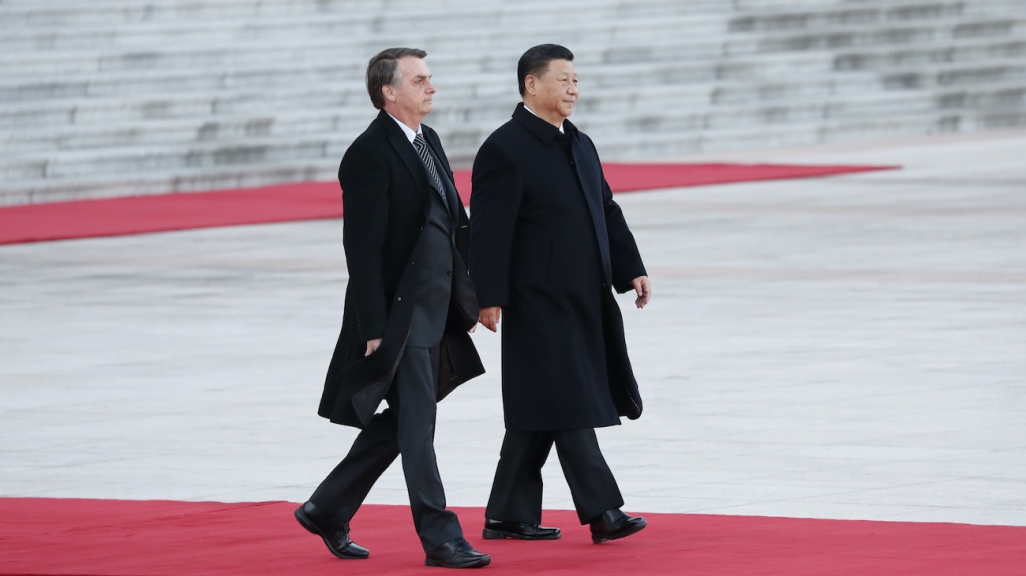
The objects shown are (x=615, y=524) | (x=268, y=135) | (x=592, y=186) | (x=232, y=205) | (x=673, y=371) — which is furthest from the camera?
(x=268, y=135)

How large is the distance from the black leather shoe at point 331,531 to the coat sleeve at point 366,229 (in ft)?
1.81

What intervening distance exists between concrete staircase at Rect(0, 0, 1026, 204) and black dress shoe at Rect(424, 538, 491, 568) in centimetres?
1667

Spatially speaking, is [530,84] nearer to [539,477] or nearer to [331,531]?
[539,477]

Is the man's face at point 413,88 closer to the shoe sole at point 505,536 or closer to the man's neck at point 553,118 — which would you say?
the man's neck at point 553,118

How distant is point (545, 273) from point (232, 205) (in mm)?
15100

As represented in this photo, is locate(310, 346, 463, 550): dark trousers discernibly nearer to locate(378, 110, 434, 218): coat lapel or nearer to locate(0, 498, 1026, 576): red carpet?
locate(0, 498, 1026, 576): red carpet

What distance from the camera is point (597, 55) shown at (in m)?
29.1

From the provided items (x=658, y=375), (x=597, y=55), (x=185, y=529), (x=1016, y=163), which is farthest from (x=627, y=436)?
(x=597, y=55)

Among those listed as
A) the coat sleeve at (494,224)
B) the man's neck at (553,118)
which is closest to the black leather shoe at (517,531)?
the coat sleeve at (494,224)

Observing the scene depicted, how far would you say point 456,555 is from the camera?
17.9 feet

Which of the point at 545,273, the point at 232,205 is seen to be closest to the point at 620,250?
the point at 545,273

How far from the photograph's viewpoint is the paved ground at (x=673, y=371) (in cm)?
718

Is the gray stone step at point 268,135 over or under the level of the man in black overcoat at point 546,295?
over

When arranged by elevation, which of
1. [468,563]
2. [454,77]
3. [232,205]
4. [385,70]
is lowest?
[468,563]
